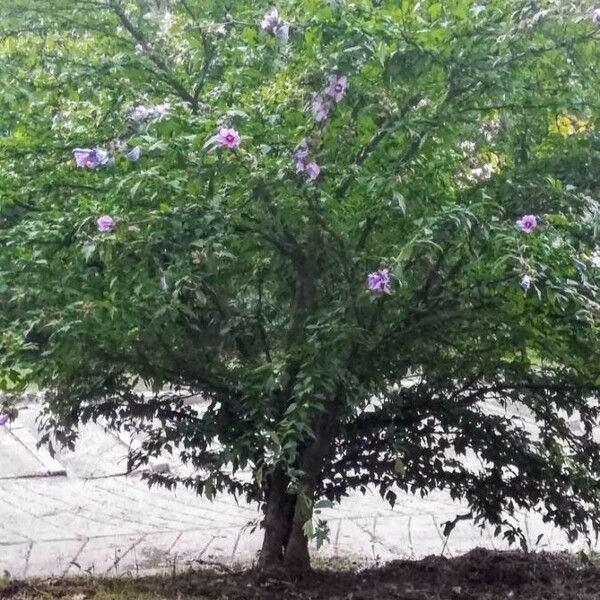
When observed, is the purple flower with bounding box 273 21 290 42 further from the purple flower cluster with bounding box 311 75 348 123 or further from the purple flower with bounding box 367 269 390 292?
the purple flower with bounding box 367 269 390 292

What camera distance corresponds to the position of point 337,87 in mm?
2705

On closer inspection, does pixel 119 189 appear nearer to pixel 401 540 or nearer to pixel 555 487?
pixel 555 487

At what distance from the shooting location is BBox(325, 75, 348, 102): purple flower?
2697 mm

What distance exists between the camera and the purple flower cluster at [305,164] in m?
2.69

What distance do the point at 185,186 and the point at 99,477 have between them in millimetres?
4325

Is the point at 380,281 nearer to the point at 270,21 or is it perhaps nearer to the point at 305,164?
the point at 305,164

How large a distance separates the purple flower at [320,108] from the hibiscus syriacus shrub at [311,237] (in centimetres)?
2

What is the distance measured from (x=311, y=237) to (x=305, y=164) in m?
0.32

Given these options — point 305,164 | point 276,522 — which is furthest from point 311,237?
point 276,522

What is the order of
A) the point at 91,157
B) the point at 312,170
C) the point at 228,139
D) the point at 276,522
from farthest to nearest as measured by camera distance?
1. the point at 276,522
2. the point at 91,157
3. the point at 312,170
4. the point at 228,139

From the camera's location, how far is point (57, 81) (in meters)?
3.51

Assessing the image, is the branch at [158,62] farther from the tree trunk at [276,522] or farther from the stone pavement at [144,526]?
the stone pavement at [144,526]

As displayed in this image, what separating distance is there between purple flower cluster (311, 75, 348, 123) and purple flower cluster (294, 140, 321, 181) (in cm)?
11

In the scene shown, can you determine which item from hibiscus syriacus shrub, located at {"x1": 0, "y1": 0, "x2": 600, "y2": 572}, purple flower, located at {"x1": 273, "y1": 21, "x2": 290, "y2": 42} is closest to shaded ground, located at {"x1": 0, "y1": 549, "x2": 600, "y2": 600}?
hibiscus syriacus shrub, located at {"x1": 0, "y1": 0, "x2": 600, "y2": 572}
